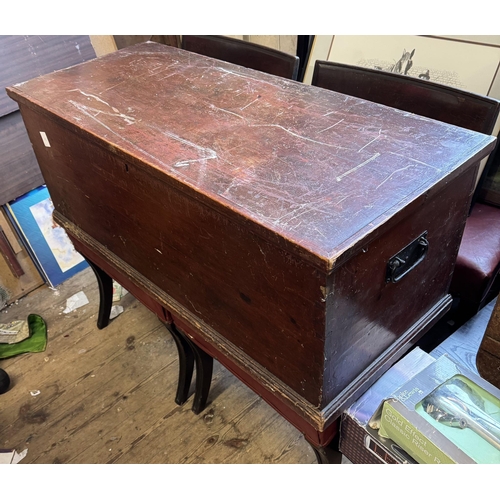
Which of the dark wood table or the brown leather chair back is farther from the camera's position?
the brown leather chair back

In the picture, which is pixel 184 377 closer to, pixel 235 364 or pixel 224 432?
pixel 224 432

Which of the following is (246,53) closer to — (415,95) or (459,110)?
(415,95)

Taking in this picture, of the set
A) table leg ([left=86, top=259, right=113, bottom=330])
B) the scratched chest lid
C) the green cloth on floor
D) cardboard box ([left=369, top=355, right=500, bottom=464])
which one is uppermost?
the scratched chest lid

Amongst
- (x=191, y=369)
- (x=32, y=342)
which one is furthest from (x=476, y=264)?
(x=32, y=342)

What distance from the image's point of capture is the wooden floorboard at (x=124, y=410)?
4.47 ft

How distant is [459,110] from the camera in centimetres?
109

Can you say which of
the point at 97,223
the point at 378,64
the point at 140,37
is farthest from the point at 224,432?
the point at 140,37

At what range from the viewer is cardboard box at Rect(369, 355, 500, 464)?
0.75 metres

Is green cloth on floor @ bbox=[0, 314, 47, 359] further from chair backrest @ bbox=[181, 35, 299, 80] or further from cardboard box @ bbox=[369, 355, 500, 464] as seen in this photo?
cardboard box @ bbox=[369, 355, 500, 464]

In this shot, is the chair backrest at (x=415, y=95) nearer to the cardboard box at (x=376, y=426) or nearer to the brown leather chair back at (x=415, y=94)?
the brown leather chair back at (x=415, y=94)

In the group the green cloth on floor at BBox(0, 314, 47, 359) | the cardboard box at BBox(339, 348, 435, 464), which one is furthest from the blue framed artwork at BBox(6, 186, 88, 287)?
the cardboard box at BBox(339, 348, 435, 464)

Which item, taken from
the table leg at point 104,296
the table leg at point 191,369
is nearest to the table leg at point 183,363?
the table leg at point 191,369

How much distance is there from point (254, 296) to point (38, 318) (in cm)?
132

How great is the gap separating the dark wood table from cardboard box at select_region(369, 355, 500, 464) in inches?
3.4
